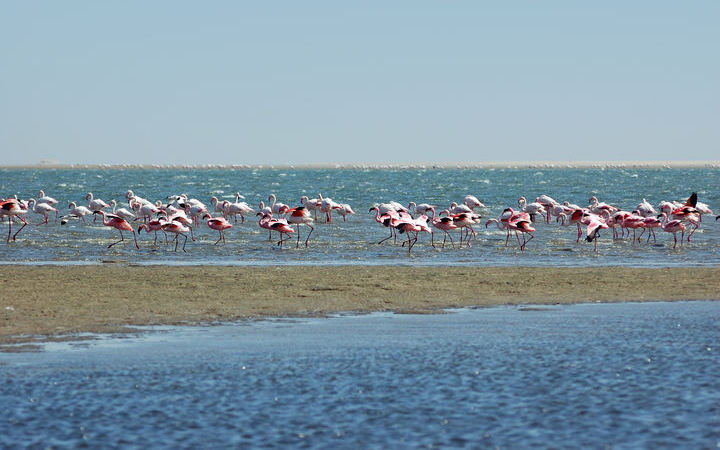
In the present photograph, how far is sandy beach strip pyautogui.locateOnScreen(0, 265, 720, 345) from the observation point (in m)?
12.6

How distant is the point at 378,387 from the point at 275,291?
6228 millimetres

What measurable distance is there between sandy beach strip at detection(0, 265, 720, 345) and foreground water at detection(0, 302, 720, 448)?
1.13 meters

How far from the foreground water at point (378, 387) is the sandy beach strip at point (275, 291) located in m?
1.13

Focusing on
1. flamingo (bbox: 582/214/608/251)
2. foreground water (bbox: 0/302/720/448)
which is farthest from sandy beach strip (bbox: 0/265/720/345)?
flamingo (bbox: 582/214/608/251)

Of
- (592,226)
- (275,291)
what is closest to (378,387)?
(275,291)

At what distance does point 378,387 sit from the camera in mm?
8859

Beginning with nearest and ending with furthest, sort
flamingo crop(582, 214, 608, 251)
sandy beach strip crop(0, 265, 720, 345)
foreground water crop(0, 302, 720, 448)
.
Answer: foreground water crop(0, 302, 720, 448), sandy beach strip crop(0, 265, 720, 345), flamingo crop(582, 214, 608, 251)

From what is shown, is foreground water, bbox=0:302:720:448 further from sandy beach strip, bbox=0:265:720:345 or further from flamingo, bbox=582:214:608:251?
flamingo, bbox=582:214:608:251

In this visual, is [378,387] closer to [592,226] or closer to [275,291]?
[275,291]

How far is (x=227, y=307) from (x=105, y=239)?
14.3m

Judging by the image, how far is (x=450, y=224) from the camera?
2492cm

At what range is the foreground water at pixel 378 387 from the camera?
7395 mm

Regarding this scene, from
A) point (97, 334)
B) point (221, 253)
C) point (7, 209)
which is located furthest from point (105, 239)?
point (97, 334)

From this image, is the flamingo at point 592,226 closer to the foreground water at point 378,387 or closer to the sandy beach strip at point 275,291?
the sandy beach strip at point 275,291
